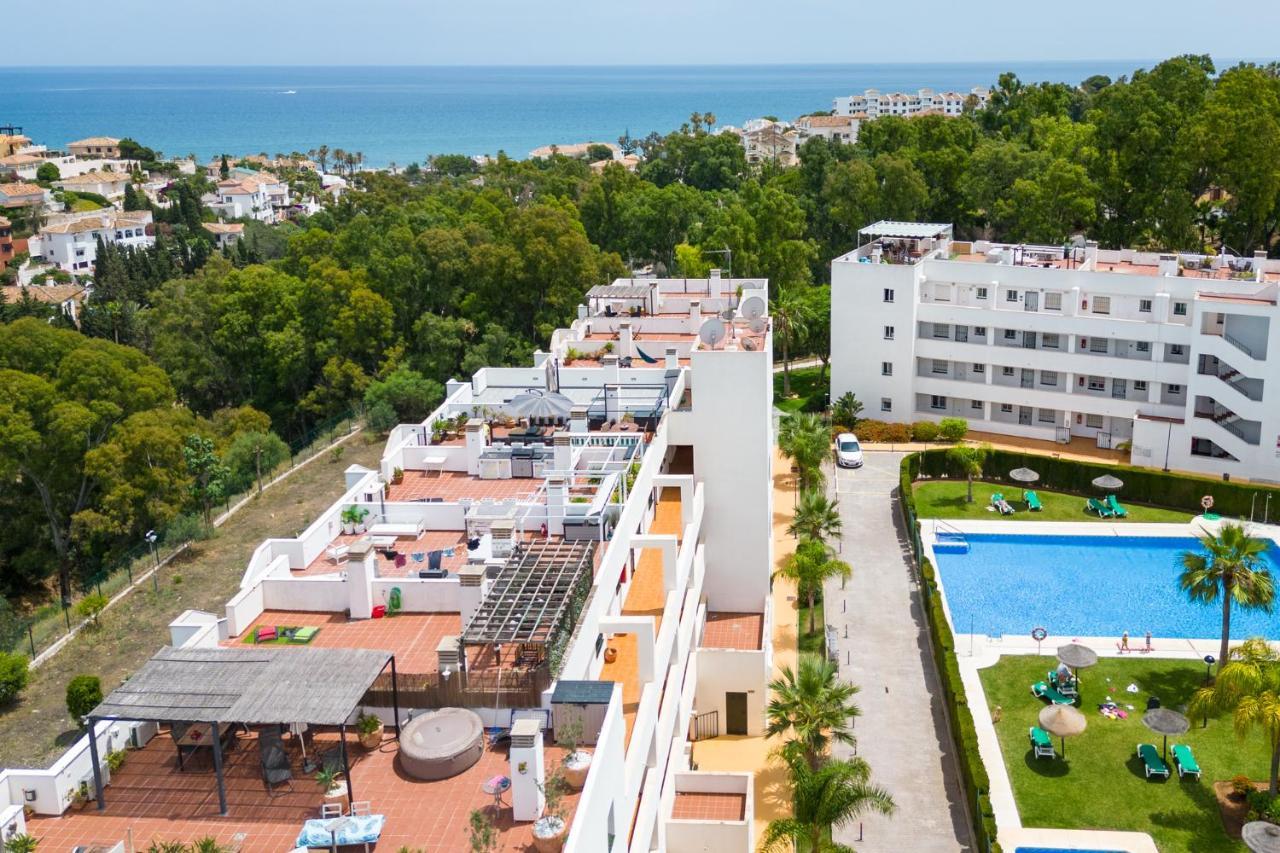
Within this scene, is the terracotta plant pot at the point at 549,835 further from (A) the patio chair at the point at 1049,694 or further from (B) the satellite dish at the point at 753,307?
(B) the satellite dish at the point at 753,307

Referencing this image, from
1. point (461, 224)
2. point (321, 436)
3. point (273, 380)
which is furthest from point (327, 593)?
point (461, 224)

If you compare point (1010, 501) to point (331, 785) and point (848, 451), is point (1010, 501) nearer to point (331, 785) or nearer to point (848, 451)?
point (848, 451)

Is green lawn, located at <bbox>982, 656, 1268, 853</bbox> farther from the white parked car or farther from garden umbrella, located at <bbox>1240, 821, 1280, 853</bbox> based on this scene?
the white parked car

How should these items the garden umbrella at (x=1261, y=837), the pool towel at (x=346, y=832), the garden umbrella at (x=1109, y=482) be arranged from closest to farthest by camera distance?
the pool towel at (x=346, y=832), the garden umbrella at (x=1261, y=837), the garden umbrella at (x=1109, y=482)

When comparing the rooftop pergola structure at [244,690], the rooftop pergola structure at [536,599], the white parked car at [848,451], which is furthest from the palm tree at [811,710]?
the white parked car at [848,451]

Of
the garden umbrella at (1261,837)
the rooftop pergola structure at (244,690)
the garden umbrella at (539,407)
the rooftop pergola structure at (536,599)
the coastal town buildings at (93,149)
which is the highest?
the coastal town buildings at (93,149)

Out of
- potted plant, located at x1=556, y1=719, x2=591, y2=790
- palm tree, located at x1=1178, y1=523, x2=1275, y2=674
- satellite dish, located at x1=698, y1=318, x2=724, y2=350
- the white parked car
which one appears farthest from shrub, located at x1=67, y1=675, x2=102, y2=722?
the white parked car
